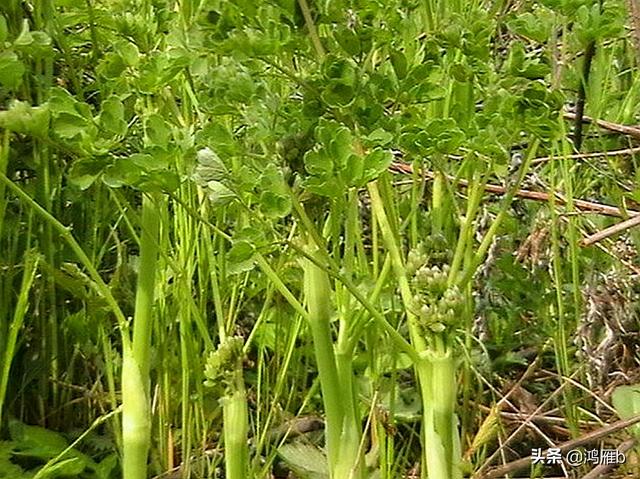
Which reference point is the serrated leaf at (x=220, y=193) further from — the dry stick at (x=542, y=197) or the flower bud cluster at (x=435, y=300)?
the dry stick at (x=542, y=197)

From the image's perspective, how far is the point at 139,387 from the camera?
2.81 feet

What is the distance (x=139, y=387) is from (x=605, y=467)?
460 mm

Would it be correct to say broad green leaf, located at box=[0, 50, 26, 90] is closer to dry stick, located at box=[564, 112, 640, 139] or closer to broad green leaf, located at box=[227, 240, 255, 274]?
broad green leaf, located at box=[227, 240, 255, 274]

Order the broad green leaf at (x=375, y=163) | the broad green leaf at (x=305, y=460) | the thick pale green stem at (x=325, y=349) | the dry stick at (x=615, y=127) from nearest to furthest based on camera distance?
the broad green leaf at (x=375, y=163), the thick pale green stem at (x=325, y=349), the broad green leaf at (x=305, y=460), the dry stick at (x=615, y=127)

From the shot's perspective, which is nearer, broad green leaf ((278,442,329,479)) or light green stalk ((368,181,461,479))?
light green stalk ((368,181,461,479))

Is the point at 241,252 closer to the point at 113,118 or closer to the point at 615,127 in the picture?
the point at 113,118

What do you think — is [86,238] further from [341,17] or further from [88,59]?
[341,17]

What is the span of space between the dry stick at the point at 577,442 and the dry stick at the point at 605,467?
0.08 ft

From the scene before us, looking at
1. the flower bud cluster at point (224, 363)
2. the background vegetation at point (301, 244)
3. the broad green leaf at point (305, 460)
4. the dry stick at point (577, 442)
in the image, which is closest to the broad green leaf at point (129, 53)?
the background vegetation at point (301, 244)

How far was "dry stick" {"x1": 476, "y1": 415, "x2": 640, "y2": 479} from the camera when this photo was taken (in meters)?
0.82

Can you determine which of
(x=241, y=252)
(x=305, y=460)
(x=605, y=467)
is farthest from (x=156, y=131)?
(x=605, y=467)

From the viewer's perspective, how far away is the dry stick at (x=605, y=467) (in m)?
0.85

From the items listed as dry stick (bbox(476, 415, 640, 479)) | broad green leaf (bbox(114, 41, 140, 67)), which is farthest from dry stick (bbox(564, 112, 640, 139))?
broad green leaf (bbox(114, 41, 140, 67))

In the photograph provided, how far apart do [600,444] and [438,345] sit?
0.39 meters
